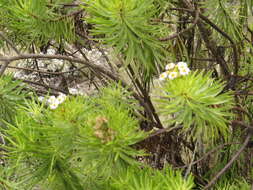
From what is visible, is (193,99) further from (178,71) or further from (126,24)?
(126,24)

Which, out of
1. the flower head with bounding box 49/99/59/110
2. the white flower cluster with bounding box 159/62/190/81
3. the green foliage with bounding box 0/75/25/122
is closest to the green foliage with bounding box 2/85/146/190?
the flower head with bounding box 49/99/59/110

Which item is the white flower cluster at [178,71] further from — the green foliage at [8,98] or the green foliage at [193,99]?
the green foliage at [8,98]

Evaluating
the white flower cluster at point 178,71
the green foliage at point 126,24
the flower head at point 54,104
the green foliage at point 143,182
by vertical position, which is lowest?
the green foliage at point 143,182

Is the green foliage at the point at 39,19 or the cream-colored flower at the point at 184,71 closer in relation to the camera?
the cream-colored flower at the point at 184,71

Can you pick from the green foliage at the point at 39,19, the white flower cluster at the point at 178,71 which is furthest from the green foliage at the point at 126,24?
the green foliage at the point at 39,19

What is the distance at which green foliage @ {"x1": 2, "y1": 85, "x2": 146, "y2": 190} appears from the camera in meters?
0.77

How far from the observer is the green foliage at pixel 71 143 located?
0.77 metres

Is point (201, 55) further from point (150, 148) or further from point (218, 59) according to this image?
point (150, 148)

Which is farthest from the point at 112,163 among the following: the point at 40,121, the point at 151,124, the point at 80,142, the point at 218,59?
the point at 218,59

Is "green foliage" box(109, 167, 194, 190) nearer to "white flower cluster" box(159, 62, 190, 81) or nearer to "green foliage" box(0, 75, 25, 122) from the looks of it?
"white flower cluster" box(159, 62, 190, 81)

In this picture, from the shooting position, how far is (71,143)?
84cm

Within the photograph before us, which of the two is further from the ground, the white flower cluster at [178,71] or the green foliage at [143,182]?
the white flower cluster at [178,71]

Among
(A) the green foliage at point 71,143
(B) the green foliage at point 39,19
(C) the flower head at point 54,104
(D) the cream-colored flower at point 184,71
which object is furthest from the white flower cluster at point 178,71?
(B) the green foliage at point 39,19

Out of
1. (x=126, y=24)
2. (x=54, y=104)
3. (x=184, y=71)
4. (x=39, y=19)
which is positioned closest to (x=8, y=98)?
(x=39, y=19)
